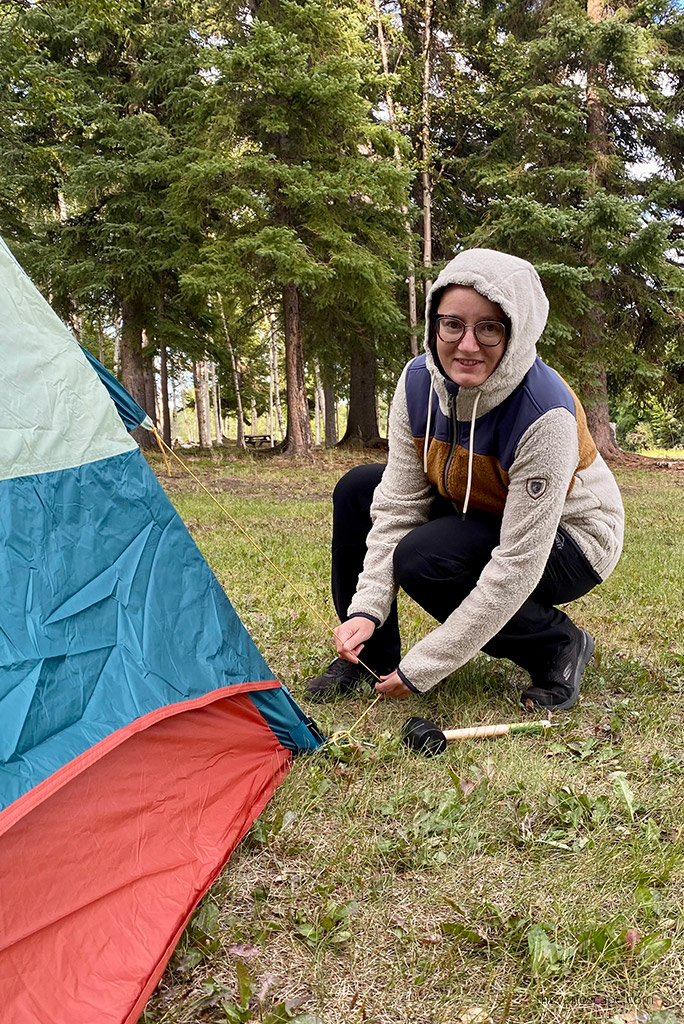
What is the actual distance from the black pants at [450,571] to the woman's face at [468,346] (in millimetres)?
516

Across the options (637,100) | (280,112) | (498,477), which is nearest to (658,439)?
(637,100)

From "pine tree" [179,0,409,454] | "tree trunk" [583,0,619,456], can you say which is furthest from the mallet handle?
"tree trunk" [583,0,619,456]

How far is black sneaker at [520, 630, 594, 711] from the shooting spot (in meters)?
2.72

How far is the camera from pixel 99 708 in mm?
1685

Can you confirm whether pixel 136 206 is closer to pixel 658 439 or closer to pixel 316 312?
pixel 316 312

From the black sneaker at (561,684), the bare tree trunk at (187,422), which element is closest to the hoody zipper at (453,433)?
the black sneaker at (561,684)

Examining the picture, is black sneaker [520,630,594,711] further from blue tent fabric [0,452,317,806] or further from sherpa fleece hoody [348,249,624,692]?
blue tent fabric [0,452,317,806]

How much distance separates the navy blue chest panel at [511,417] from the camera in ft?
7.52

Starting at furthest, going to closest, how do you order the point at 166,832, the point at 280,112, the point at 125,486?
the point at 280,112
the point at 125,486
the point at 166,832

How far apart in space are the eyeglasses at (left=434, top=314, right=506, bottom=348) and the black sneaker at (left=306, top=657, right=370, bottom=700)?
1.26 metres

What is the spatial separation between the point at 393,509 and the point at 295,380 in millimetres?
11111

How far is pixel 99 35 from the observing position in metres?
13.6

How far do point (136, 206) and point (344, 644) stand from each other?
500 inches

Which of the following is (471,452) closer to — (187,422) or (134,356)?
(134,356)
